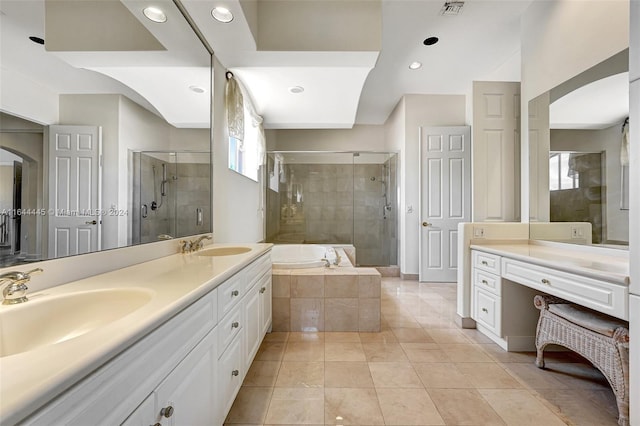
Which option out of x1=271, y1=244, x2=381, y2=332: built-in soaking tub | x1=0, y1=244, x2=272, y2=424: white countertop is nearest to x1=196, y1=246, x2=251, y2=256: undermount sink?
x1=271, y1=244, x2=381, y2=332: built-in soaking tub

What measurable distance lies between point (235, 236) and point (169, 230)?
119 centimetres

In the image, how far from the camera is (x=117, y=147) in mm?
1185

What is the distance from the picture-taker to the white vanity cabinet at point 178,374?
0.49m

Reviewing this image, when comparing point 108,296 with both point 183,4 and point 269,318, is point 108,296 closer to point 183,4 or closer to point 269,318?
point 269,318

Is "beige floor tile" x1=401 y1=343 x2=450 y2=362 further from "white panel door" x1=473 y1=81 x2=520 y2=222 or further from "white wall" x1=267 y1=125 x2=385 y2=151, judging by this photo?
"white wall" x1=267 y1=125 x2=385 y2=151

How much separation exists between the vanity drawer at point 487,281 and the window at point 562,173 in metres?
0.89

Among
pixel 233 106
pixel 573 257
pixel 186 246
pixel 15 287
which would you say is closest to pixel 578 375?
pixel 573 257

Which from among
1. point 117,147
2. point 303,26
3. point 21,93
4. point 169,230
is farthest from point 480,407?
point 303,26

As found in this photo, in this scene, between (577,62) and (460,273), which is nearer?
(577,62)

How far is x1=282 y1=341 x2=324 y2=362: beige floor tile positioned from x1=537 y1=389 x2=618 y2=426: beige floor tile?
4.58 feet

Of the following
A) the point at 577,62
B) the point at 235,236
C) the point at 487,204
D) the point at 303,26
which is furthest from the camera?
the point at 487,204

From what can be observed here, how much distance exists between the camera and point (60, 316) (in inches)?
32.2

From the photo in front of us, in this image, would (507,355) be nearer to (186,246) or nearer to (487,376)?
(487,376)

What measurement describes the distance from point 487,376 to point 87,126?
2590mm
